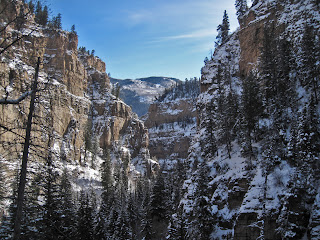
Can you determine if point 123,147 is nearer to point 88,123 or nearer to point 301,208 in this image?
point 88,123

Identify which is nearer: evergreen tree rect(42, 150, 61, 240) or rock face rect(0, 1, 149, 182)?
evergreen tree rect(42, 150, 61, 240)

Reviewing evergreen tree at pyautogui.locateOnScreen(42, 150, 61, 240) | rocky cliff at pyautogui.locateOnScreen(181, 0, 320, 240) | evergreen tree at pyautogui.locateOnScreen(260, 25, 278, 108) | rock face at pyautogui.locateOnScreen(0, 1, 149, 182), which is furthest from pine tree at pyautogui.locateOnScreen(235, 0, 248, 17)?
evergreen tree at pyautogui.locateOnScreen(42, 150, 61, 240)

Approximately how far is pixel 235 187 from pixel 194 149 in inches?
826

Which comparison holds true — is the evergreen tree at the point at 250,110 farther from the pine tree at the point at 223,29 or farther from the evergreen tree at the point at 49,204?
the pine tree at the point at 223,29

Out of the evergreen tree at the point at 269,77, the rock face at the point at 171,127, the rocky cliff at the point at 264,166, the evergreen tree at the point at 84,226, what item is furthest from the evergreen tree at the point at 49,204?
the rock face at the point at 171,127

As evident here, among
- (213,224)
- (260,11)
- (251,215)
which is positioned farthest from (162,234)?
(260,11)

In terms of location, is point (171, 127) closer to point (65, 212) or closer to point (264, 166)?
point (264, 166)

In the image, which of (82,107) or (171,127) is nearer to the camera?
(82,107)

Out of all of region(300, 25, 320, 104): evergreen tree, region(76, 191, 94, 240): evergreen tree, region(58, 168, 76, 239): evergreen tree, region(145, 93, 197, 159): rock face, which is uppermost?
region(145, 93, 197, 159): rock face

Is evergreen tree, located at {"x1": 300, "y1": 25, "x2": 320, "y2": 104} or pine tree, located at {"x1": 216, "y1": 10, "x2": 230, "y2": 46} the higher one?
pine tree, located at {"x1": 216, "y1": 10, "x2": 230, "y2": 46}

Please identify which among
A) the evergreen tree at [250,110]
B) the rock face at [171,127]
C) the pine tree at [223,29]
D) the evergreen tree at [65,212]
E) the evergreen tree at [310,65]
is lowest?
the evergreen tree at [65,212]

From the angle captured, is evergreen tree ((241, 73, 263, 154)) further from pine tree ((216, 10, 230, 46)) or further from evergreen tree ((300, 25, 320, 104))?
Result: pine tree ((216, 10, 230, 46))

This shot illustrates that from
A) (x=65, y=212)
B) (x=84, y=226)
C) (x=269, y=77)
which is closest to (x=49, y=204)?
(x=65, y=212)

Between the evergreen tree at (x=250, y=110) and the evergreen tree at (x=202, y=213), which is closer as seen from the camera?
the evergreen tree at (x=202, y=213)
